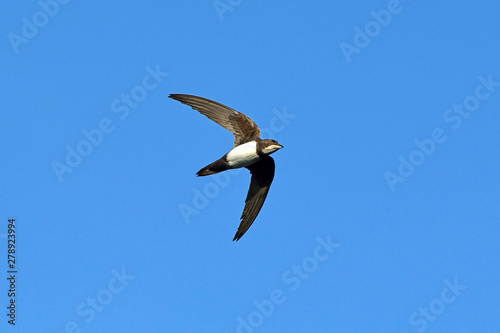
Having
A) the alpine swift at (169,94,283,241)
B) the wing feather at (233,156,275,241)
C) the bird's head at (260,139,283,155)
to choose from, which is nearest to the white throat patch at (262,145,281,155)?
the bird's head at (260,139,283,155)

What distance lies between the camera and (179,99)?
→ 1733cm

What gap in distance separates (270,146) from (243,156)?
808 millimetres

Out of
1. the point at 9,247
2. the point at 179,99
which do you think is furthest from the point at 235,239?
the point at 9,247

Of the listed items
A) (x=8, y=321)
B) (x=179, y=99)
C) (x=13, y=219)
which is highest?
(x=179, y=99)

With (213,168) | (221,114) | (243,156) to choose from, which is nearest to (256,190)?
(243,156)

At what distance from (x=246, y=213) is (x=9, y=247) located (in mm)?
5968

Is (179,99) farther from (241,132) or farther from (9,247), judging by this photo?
(9,247)

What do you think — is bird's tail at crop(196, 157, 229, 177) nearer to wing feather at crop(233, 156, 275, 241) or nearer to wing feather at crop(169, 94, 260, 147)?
wing feather at crop(169, 94, 260, 147)

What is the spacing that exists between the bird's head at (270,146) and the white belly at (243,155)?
0.28 m

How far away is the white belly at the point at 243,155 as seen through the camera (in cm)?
1639

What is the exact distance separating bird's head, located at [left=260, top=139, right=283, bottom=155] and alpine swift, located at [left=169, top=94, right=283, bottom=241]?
0.74 feet

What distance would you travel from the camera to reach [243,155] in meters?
16.4

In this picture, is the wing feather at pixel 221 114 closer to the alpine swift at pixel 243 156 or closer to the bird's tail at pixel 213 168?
→ the alpine swift at pixel 243 156

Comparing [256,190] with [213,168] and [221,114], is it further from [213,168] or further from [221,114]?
[221,114]
